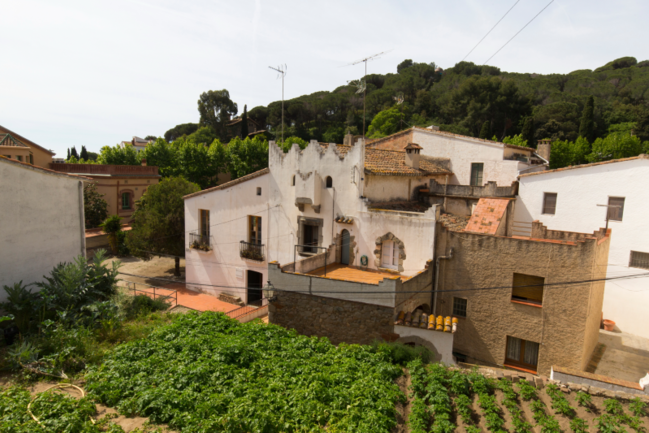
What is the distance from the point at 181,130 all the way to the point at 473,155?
3027 inches

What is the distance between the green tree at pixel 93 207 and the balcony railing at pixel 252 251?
20887mm

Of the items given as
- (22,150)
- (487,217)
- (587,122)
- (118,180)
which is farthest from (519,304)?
(22,150)

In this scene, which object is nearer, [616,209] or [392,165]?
[616,209]

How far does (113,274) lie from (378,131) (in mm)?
42709

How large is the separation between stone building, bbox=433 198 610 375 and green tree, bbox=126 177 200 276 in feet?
62.2

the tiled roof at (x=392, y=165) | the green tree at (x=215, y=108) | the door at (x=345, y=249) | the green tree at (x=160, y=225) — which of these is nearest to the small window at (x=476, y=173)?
the tiled roof at (x=392, y=165)

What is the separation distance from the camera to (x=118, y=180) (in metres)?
40.2

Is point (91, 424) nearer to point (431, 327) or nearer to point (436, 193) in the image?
point (431, 327)

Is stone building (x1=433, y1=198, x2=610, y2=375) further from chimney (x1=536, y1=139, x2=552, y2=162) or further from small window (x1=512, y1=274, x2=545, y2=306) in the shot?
chimney (x1=536, y1=139, x2=552, y2=162)


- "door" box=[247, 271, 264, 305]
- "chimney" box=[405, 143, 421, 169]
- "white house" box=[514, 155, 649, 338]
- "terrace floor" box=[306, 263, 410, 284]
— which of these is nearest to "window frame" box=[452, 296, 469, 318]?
"terrace floor" box=[306, 263, 410, 284]

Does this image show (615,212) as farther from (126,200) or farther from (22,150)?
(22,150)

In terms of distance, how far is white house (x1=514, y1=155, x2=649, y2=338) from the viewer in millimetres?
Answer: 19328

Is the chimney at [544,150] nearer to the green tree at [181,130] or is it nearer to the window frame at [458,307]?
the window frame at [458,307]

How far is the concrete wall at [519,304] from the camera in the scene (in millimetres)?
14773
